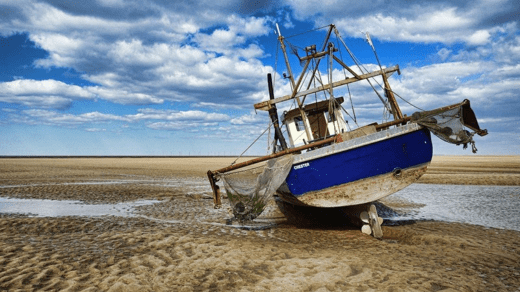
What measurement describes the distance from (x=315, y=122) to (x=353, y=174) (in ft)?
12.4

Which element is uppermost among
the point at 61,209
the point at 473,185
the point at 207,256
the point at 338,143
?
the point at 338,143

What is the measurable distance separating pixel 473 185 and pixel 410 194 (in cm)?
661

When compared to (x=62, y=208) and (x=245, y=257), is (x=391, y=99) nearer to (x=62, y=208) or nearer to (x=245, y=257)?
(x=245, y=257)

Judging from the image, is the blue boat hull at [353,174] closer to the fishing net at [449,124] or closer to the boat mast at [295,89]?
the fishing net at [449,124]

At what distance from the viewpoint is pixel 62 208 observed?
12.9 metres

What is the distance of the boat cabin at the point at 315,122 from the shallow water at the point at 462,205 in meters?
4.06

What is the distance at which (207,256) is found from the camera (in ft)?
21.9

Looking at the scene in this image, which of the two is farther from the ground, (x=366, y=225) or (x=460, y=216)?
(x=366, y=225)

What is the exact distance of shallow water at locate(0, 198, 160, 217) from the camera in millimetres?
11759

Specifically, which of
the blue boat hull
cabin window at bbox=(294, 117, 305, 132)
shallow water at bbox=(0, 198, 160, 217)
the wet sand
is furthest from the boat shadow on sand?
shallow water at bbox=(0, 198, 160, 217)

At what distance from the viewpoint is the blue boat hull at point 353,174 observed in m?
8.91

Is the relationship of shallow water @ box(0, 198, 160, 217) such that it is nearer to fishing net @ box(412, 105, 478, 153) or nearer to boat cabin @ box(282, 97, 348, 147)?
boat cabin @ box(282, 97, 348, 147)

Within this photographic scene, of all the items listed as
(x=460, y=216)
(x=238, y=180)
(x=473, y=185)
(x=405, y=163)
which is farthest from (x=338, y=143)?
(x=473, y=185)

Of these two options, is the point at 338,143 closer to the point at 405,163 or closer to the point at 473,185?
the point at 405,163
